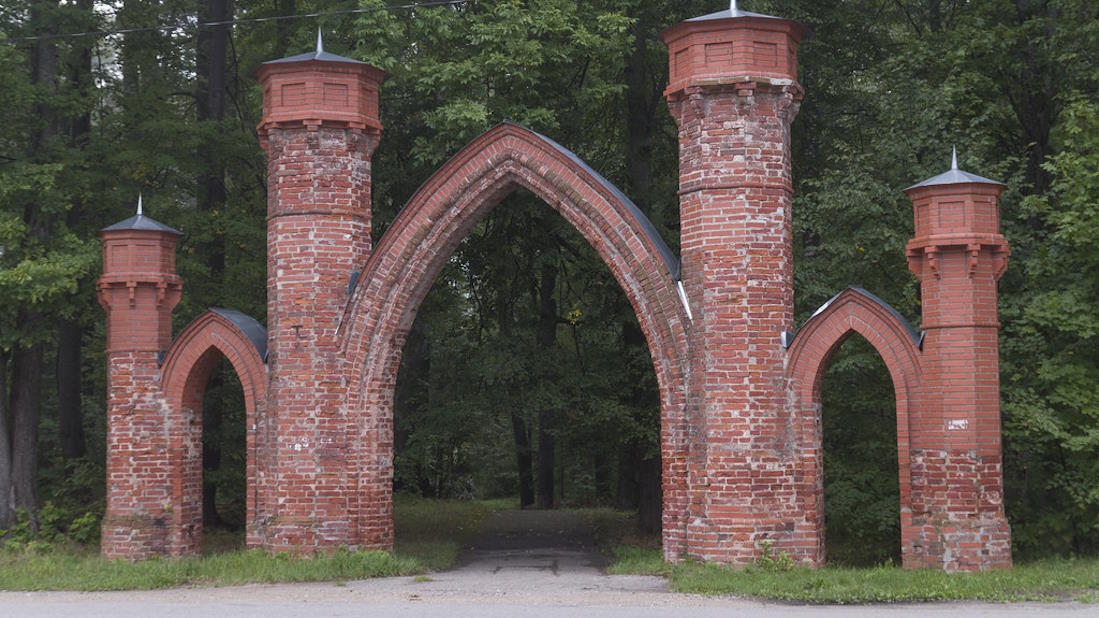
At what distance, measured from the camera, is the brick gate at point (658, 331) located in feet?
40.5

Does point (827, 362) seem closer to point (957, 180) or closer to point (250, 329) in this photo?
point (957, 180)

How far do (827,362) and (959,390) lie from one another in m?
1.43

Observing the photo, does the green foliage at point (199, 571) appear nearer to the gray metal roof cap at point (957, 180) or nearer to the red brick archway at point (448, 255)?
the red brick archway at point (448, 255)

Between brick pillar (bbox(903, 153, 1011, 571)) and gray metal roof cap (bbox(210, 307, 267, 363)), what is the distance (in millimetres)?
7480

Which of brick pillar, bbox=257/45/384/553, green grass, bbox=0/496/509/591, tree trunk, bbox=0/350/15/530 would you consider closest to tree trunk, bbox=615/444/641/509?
green grass, bbox=0/496/509/591

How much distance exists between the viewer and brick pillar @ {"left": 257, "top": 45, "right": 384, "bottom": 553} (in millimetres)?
14180

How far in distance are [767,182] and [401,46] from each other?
23.3ft

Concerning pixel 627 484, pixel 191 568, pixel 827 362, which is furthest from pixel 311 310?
pixel 627 484

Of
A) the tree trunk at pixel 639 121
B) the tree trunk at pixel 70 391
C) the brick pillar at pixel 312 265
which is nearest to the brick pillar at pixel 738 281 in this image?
the brick pillar at pixel 312 265

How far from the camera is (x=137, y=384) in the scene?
14961mm

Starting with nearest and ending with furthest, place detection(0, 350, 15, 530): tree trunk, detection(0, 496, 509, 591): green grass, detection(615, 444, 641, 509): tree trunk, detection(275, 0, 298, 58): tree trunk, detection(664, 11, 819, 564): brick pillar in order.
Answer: detection(664, 11, 819, 564): brick pillar → detection(0, 496, 509, 591): green grass → detection(0, 350, 15, 530): tree trunk → detection(275, 0, 298, 58): tree trunk → detection(615, 444, 641, 509): tree trunk

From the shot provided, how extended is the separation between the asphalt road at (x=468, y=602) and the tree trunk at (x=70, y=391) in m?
9.53

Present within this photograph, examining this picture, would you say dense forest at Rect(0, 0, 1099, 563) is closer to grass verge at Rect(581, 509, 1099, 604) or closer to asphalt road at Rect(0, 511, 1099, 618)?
grass verge at Rect(581, 509, 1099, 604)

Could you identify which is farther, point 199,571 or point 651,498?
point 651,498
